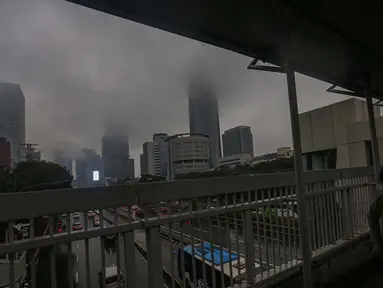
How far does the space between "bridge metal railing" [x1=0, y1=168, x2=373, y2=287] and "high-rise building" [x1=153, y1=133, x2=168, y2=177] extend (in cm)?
39

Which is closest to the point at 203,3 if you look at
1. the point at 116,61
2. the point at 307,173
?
the point at 116,61

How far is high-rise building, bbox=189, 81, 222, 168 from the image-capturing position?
2.13 meters

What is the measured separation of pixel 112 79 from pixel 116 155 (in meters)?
0.69

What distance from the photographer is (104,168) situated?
158 cm

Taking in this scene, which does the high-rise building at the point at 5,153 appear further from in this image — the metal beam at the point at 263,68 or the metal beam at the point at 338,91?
the metal beam at the point at 338,91

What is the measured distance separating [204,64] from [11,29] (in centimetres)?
123

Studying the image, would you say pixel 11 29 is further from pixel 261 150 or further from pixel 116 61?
pixel 261 150

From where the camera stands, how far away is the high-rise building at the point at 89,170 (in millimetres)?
1250

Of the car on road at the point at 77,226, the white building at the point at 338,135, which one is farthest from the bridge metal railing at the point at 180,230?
the white building at the point at 338,135

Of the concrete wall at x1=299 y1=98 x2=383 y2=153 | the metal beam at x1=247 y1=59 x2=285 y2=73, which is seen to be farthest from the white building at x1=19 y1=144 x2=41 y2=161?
the concrete wall at x1=299 y1=98 x2=383 y2=153

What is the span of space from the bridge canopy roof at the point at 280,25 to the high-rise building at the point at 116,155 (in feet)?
2.99

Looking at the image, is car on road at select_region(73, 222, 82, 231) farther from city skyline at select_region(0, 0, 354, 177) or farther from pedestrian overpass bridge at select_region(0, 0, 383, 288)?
city skyline at select_region(0, 0, 354, 177)

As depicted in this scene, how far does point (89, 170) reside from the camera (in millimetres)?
1432

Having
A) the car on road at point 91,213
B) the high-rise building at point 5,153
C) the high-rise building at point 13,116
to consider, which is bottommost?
the car on road at point 91,213
